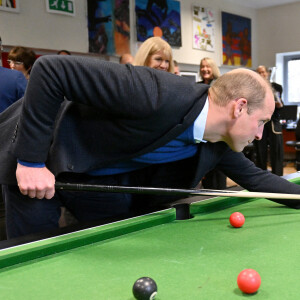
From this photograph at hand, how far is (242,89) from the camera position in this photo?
4.21 ft

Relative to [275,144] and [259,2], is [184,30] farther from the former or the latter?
[275,144]

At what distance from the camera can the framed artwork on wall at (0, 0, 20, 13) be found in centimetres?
372

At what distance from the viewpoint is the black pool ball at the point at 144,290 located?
0.76 metres

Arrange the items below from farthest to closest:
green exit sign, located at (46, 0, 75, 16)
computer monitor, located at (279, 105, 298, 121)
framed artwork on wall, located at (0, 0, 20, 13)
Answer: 1. computer monitor, located at (279, 105, 298, 121)
2. green exit sign, located at (46, 0, 75, 16)
3. framed artwork on wall, located at (0, 0, 20, 13)

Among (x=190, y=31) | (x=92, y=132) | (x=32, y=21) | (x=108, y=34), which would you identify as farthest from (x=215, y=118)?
(x=190, y=31)

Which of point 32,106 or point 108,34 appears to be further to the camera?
point 108,34

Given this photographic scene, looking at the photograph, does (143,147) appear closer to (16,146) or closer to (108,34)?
(16,146)

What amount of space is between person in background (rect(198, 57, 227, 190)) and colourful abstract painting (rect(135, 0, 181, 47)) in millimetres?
1516

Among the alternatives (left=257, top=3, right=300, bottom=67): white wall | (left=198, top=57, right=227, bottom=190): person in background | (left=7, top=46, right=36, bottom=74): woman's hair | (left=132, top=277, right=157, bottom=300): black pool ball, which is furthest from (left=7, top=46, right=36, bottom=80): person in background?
(left=257, top=3, right=300, bottom=67): white wall

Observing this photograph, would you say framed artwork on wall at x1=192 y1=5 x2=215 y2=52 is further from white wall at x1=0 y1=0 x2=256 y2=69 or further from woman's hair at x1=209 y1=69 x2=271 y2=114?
woman's hair at x1=209 y1=69 x2=271 y2=114

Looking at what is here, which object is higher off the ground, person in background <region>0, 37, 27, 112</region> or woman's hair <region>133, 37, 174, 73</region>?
woman's hair <region>133, 37, 174, 73</region>

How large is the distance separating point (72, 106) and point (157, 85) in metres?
0.31

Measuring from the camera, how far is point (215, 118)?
1332mm

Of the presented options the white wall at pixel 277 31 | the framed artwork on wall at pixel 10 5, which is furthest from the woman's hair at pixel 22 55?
the white wall at pixel 277 31
